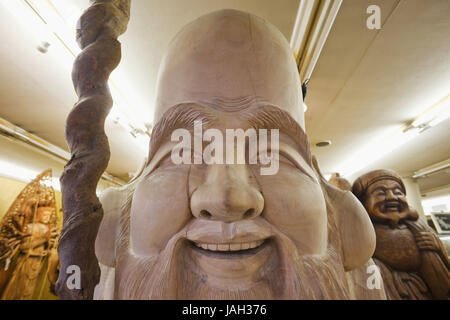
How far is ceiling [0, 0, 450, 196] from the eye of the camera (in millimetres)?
1527

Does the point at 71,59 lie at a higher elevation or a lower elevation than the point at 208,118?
higher

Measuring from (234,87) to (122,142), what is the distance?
2910 mm

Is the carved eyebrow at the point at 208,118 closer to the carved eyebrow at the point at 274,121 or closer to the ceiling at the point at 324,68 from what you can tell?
the carved eyebrow at the point at 274,121

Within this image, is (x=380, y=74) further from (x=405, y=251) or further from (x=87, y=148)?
(x=87, y=148)

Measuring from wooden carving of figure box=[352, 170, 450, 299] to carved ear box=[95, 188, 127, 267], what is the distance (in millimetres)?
1236

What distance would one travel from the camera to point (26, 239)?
2.94 m

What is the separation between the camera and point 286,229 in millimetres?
679

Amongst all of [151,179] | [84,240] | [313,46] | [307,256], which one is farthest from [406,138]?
[84,240]

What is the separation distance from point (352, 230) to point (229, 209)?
1.74 feet

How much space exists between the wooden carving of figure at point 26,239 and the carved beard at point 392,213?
3360 mm

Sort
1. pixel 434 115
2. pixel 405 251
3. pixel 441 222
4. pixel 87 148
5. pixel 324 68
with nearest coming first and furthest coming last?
pixel 87 148 → pixel 405 251 → pixel 324 68 → pixel 434 115 → pixel 441 222

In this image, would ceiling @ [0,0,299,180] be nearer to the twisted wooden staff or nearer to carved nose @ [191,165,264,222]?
the twisted wooden staff

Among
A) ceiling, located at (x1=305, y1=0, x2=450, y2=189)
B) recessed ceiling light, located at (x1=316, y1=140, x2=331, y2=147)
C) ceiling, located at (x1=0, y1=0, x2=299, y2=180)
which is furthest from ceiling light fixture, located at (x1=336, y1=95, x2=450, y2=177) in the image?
ceiling, located at (x1=0, y1=0, x2=299, y2=180)

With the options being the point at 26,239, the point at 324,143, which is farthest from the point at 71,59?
the point at 324,143
